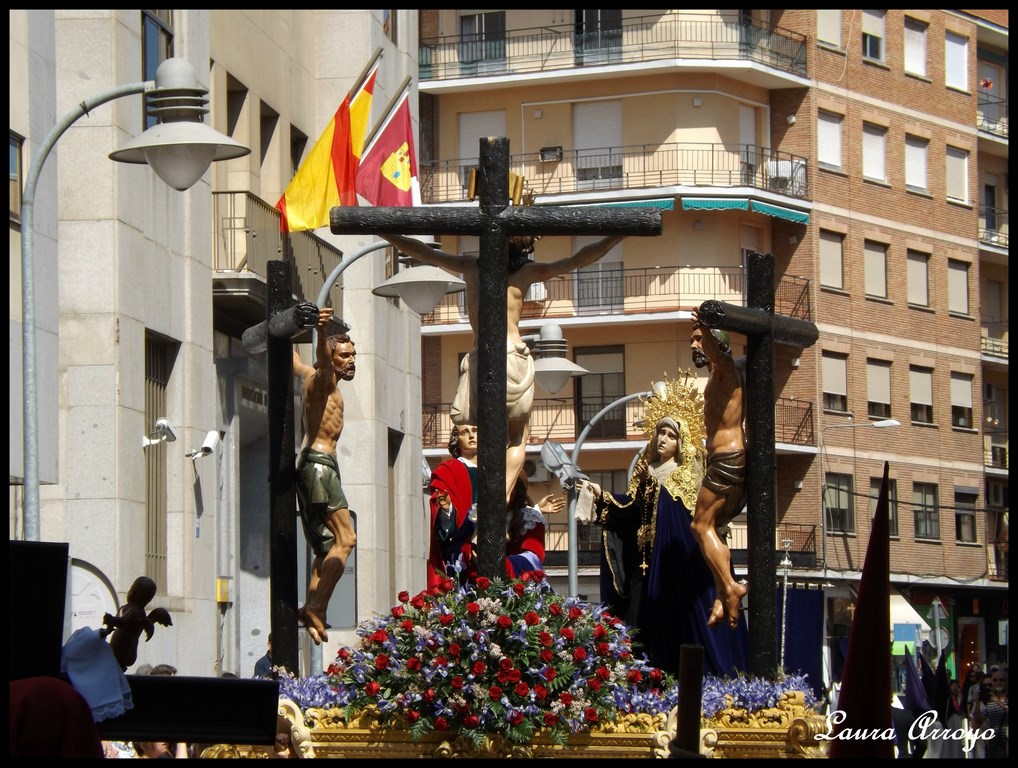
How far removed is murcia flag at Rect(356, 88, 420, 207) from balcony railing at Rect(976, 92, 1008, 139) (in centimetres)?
3733

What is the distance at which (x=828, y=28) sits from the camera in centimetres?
5434

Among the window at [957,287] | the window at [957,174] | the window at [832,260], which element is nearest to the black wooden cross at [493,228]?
the window at [832,260]

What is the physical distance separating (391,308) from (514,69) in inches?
887

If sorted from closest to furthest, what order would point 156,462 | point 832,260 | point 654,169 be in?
1. point 156,462
2. point 654,169
3. point 832,260

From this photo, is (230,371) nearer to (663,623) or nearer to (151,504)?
(151,504)

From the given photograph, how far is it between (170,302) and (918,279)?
122 feet

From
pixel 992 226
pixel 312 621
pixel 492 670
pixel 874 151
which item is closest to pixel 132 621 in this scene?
pixel 492 670

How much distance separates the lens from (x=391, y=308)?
3148 cm

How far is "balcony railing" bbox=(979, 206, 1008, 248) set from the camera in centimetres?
5859

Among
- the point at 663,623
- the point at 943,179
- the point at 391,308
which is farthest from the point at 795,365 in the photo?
the point at 663,623

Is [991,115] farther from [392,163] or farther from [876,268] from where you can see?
[392,163]

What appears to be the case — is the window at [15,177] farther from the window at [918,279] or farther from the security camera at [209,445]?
the window at [918,279]

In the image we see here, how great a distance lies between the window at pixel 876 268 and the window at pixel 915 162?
2.14 meters

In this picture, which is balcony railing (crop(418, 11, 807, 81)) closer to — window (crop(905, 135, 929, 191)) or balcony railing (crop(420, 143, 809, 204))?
balcony railing (crop(420, 143, 809, 204))
